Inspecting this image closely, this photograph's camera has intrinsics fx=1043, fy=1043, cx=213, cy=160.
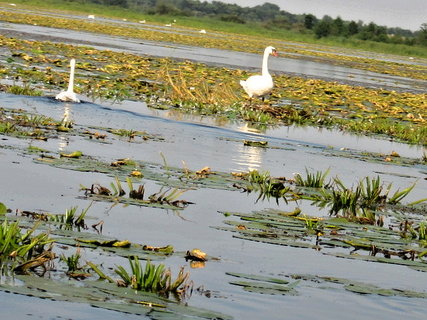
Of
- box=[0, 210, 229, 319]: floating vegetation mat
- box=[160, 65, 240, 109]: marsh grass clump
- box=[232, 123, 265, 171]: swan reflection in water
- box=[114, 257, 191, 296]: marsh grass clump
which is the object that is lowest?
box=[160, 65, 240, 109]: marsh grass clump

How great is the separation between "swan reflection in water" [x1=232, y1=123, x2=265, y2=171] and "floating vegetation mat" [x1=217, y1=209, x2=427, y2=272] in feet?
13.5

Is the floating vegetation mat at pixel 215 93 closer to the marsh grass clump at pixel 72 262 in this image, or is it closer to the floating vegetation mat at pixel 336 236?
the floating vegetation mat at pixel 336 236

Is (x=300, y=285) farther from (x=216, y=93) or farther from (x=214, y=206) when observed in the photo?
(x=216, y=93)

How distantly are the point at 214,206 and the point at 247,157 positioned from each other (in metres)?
5.18

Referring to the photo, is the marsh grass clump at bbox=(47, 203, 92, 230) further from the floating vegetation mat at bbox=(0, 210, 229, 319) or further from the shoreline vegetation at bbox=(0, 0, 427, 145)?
the shoreline vegetation at bbox=(0, 0, 427, 145)

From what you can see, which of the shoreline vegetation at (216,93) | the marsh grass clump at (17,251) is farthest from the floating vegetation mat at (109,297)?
the shoreline vegetation at (216,93)

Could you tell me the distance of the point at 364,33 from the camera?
124062 mm

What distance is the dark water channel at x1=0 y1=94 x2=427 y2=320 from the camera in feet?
25.7

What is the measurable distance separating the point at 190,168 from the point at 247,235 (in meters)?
4.48

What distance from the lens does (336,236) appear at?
35.1 ft

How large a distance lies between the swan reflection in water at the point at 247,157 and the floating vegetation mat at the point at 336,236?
4112 mm

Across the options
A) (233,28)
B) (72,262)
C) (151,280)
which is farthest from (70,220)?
(233,28)

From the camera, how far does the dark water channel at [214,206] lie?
7.83 m

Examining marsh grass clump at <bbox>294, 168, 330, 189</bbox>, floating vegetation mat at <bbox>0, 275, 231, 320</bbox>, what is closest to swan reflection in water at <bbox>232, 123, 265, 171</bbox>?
marsh grass clump at <bbox>294, 168, 330, 189</bbox>
